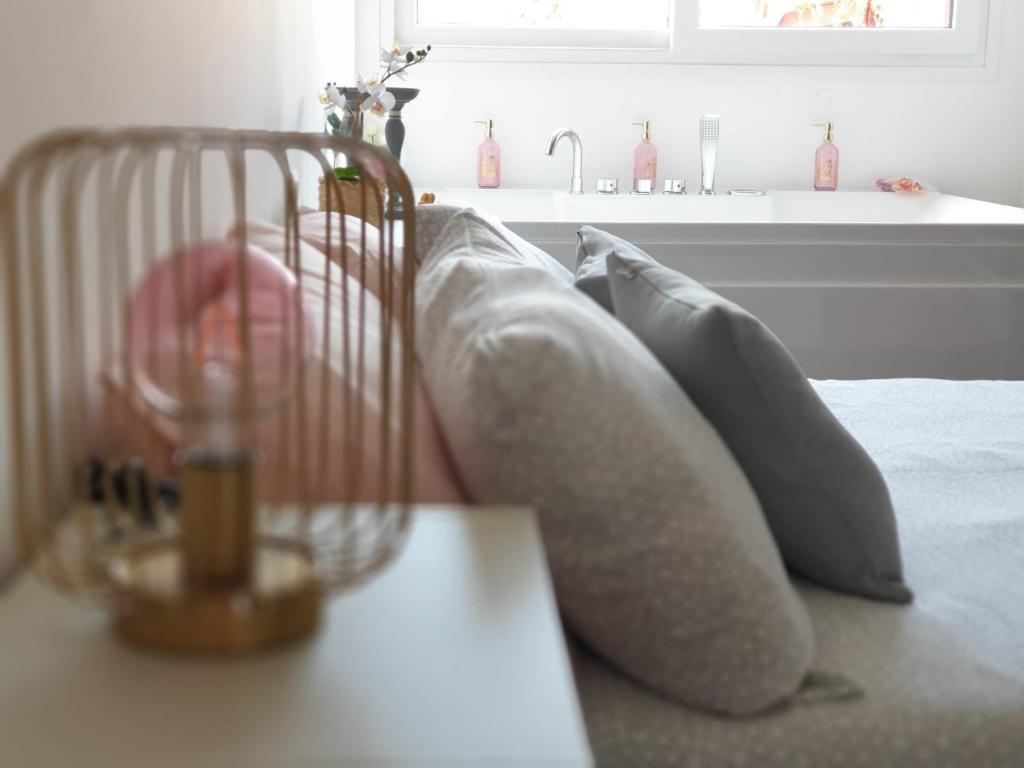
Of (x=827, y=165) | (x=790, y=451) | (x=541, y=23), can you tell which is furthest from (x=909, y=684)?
(x=541, y=23)

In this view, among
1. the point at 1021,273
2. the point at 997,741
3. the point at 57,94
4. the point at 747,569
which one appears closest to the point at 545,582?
the point at 747,569

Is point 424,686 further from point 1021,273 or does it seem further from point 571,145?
point 571,145

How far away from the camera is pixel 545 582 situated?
0.82 m

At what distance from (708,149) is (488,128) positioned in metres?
0.66

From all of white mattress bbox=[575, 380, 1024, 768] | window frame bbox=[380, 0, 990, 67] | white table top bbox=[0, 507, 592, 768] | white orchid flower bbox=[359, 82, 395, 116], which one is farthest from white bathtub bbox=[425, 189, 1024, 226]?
white table top bbox=[0, 507, 592, 768]

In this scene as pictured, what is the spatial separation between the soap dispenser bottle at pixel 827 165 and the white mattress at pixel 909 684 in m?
2.58

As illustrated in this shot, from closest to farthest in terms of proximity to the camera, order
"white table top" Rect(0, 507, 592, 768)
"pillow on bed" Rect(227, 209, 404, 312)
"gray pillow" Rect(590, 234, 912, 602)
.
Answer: "white table top" Rect(0, 507, 592, 768), "gray pillow" Rect(590, 234, 912, 602), "pillow on bed" Rect(227, 209, 404, 312)

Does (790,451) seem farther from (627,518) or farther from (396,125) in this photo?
(396,125)

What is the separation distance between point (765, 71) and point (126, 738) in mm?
3716

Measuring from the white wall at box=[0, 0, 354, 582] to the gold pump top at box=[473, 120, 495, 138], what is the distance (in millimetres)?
1424

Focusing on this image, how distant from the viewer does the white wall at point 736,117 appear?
13.2 ft

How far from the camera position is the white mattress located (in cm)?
99

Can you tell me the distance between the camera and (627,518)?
0.99m

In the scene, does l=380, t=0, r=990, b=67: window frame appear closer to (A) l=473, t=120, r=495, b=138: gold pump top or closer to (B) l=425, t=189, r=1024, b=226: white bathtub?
(A) l=473, t=120, r=495, b=138: gold pump top
